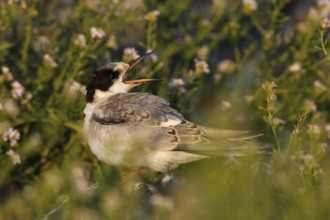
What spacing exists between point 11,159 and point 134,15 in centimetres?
226

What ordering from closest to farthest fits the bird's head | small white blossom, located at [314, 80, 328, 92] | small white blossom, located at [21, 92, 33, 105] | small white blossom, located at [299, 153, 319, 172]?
small white blossom, located at [299, 153, 319, 172]
the bird's head
small white blossom, located at [21, 92, 33, 105]
small white blossom, located at [314, 80, 328, 92]

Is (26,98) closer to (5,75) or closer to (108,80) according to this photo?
(5,75)

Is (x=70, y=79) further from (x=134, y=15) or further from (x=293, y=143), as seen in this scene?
(x=293, y=143)

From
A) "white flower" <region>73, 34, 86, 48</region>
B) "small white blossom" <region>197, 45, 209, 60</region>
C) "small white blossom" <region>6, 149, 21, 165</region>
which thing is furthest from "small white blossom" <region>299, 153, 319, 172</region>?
"small white blossom" <region>197, 45, 209, 60</region>

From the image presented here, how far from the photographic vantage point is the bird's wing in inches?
232

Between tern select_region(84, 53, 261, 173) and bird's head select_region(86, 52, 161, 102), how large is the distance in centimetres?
28

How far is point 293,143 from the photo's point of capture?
5.30m

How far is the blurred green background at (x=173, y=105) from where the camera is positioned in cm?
477

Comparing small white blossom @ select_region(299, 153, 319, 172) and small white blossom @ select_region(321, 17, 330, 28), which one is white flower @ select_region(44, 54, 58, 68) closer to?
small white blossom @ select_region(321, 17, 330, 28)

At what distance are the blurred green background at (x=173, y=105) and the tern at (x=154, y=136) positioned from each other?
15 cm

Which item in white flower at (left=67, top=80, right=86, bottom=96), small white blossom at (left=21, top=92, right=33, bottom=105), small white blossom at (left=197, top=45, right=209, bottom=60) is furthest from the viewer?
small white blossom at (left=197, top=45, right=209, bottom=60)

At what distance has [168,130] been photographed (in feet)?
19.6

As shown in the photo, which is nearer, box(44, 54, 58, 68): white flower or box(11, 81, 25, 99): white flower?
box(11, 81, 25, 99): white flower

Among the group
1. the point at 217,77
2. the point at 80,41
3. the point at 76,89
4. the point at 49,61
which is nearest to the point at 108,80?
the point at 76,89
